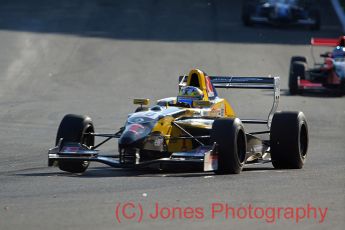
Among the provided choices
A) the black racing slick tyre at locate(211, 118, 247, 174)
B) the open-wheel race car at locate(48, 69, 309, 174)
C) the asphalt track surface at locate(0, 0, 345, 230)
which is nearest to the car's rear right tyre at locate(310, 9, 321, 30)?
the asphalt track surface at locate(0, 0, 345, 230)

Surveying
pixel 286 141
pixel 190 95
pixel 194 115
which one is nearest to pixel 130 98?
pixel 190 95

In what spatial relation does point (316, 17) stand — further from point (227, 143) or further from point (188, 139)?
point (227, 143)

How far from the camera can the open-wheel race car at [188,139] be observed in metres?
12.4

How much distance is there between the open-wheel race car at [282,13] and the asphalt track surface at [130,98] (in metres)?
0.35

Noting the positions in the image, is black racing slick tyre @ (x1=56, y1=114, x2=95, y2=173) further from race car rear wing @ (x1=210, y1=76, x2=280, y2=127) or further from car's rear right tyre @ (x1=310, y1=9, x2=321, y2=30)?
car's rear right tyre @ (x1=310, y1=9, x2=321, y2=30)

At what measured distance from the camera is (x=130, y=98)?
74.1 ft

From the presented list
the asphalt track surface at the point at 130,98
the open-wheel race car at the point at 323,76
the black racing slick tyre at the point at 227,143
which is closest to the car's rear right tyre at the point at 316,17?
the asphalt track surface at the point at 130,98

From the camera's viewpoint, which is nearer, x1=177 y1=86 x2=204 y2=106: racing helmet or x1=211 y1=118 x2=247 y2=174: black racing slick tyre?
x1=211 y1=118 x2=247 y2=174: black racing slick tyre

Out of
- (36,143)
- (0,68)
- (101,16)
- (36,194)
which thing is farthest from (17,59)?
(36,194)

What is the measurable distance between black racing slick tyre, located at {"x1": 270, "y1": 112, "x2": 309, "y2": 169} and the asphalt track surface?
258 mm

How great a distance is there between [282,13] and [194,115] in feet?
66.4

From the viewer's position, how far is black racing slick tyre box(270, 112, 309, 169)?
1323 centimetres

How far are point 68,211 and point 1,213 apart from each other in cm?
65

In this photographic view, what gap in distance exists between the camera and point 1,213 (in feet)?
31.4
